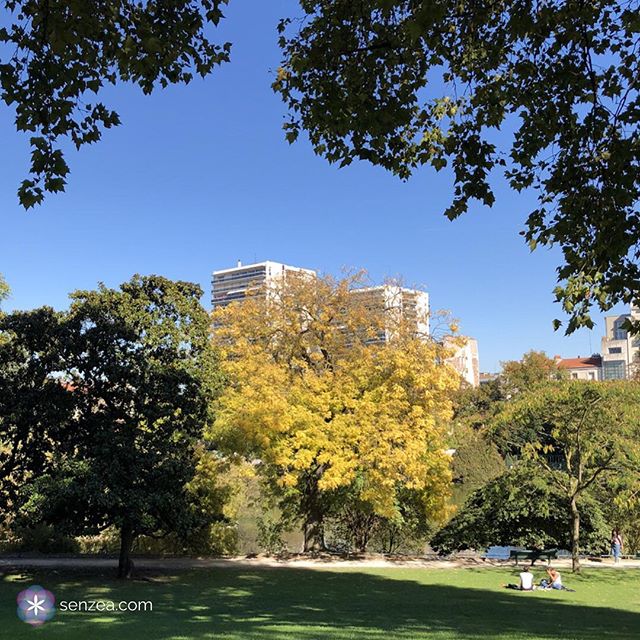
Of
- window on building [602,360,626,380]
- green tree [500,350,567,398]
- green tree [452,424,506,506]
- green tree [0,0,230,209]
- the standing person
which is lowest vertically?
the standing person

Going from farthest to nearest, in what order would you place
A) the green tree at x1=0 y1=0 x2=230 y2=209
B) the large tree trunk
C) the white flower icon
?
1. the large tree trunk
2. the white flower icon
3. the green tree at x1=0 y1=0 x2=230 y2=209

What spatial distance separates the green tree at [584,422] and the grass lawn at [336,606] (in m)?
2.66

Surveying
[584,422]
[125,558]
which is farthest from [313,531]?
[584,422]

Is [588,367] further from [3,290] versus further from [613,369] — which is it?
[3,290]

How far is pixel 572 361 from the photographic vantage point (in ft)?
430

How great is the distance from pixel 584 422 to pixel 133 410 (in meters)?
12.0

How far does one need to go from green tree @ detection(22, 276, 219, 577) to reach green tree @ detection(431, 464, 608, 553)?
9.38 m

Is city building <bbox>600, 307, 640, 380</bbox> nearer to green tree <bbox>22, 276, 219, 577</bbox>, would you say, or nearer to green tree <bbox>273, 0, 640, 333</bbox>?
green tree <bbox>22, 276, 219, 577</bbox>

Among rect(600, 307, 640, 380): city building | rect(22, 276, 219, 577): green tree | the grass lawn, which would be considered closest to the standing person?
the grass lawn

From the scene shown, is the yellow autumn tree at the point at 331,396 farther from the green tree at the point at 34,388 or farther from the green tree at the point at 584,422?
the green tree at the point at 34,388

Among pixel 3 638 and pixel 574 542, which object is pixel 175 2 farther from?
pixel 574 542

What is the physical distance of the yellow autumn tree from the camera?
18250 millimetres

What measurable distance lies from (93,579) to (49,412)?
13.7 ft

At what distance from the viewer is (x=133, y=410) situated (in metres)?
15.6
